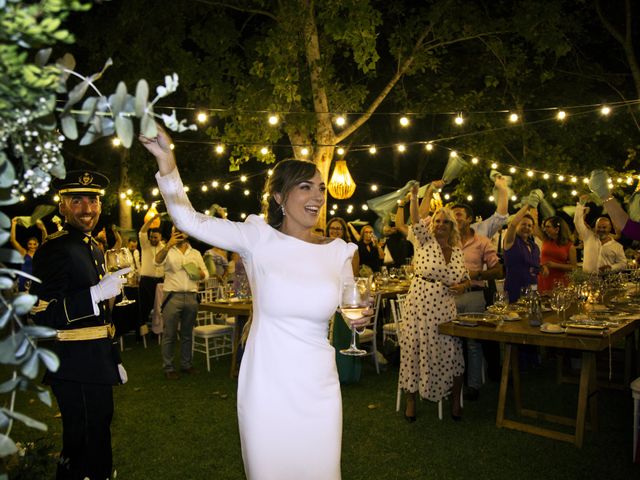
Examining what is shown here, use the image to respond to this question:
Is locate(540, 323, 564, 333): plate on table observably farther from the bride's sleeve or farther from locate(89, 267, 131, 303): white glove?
locate(89, 267, 131, 303): white glove

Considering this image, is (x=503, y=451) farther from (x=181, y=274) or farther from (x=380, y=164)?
(x=380, y=164)

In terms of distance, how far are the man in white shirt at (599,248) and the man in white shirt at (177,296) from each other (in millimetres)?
6272

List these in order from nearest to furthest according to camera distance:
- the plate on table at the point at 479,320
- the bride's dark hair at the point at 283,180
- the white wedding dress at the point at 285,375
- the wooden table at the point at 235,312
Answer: the white wedding dress at the point at 285,375 < the bride's dark hair at the point at 283,180 < the plate on table at the point at 479,320 < the wooden table at the point at 235,312

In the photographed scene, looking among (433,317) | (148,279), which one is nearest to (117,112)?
(433,317)

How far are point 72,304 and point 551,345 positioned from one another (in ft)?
12.7

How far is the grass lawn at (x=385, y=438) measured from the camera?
448 cm

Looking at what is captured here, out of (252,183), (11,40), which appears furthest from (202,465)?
(252,183)

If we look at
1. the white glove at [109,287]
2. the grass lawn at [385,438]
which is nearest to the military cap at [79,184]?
the white glove at [109,287]

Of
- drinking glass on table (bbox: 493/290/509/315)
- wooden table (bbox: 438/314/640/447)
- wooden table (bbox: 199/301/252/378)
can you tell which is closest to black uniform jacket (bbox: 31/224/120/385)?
wooden table (bbox: 438/314/640/447)

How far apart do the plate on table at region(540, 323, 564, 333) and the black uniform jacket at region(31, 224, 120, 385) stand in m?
3.58

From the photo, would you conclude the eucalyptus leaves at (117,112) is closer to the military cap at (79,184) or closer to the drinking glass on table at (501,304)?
the military cap at (79,184)

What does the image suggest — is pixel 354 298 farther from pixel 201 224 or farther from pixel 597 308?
pixel 597 308

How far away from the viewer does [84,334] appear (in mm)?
Answer: 3371

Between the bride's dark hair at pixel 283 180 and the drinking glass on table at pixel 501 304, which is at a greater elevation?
the bride's dark hair at pixel 283 180
